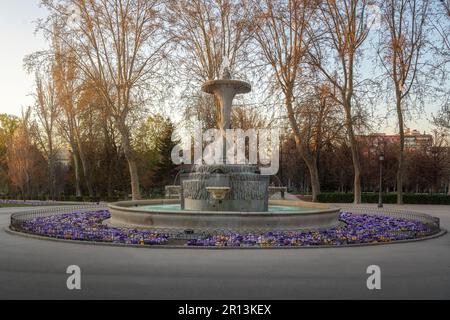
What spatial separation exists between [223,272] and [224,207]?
738cm

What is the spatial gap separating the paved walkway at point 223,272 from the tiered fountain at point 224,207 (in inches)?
89.1

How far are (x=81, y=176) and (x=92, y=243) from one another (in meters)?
36.9

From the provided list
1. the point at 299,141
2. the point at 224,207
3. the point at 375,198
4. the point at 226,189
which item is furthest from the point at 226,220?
the point at 375,198

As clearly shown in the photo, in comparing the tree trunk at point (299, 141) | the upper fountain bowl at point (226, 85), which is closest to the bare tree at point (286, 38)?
the tree trunk at point (299, 141)

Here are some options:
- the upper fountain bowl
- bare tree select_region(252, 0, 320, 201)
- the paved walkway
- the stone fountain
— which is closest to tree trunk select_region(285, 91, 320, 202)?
bare tree select_region(252, 0, 320, 201)

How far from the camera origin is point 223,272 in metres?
7.17

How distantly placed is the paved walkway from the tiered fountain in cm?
226

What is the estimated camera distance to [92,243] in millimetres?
10164

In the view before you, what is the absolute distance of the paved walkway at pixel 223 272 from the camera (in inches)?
231

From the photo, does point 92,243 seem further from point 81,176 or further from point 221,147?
point 81,176

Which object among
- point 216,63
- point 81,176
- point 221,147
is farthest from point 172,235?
point 81,176

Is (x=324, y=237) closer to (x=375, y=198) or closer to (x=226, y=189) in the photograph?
(x=226, y=189)

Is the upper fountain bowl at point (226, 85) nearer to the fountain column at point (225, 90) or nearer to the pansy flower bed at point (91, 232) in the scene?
the fountain column at point (225, 90)

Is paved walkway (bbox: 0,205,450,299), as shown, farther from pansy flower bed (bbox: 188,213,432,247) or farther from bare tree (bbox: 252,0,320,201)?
bare tree (bbox: 252,0,320,201)
